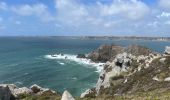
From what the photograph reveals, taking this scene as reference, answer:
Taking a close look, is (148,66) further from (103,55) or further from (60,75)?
(103,55)

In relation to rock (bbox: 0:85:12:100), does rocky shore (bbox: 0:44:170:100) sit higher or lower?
lower

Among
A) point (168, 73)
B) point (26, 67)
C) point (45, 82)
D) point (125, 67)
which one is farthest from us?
point (26, 67)

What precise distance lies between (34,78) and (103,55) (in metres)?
69.4

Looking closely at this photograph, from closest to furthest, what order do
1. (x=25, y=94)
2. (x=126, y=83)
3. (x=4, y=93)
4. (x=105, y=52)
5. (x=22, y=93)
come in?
(x=4, y=93), (x=25, y=94), (x=22, y=93), (x=126, y=83), (x=105, y=52)

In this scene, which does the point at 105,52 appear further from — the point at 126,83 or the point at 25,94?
the point at 25,94

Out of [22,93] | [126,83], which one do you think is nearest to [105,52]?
[126,83]

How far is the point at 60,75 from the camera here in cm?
12950

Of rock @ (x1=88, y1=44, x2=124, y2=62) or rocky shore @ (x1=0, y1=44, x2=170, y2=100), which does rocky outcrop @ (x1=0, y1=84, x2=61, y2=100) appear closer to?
rocky shore @ (x1=0, y1=44, x2=170, y2=100)

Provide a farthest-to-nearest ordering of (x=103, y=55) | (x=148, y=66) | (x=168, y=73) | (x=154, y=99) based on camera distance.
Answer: (x=103, y=55) < (x=148, y=66) < (x=168, y=73) < (x=154, y=99)

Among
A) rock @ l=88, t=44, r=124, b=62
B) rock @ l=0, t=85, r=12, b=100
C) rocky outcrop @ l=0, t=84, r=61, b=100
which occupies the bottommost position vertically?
rock @ l=88, t=44, r=124, b=62

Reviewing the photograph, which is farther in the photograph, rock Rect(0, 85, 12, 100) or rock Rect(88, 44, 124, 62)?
rock Rect(88, 44, 124, 62)

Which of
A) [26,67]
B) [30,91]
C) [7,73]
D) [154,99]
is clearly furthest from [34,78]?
[154,99]

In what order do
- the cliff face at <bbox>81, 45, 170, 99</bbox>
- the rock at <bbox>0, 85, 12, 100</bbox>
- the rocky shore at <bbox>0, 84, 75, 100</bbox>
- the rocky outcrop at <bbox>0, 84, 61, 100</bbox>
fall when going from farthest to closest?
the cliff face at <bbox>81, 45, 170, 99</bbox>, the rocky outcrop at <bbox>0, 84, 61, 100</bbox>, the rocky shore at <bbox>0, 84, 75, 100</bbox>, the rock at <bbox>0, 85, 12, 100</bbox>

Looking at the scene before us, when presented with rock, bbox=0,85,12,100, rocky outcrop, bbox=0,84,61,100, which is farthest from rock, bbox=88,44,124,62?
rock, bbox=0,85,12,100
